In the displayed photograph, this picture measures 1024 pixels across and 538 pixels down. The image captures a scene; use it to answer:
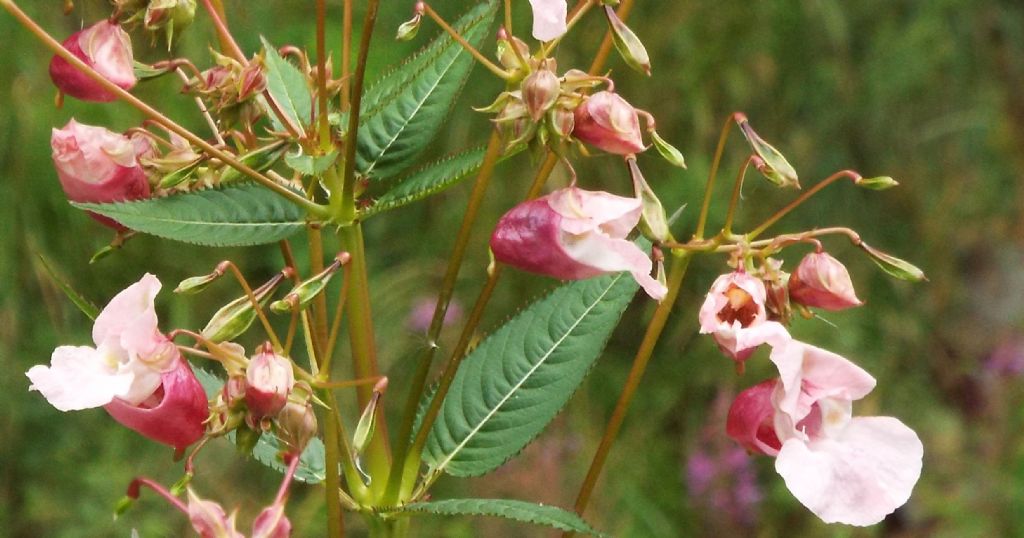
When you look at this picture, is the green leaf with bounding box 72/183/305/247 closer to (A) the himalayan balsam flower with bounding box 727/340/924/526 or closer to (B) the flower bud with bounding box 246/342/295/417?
(B) the flower bud with bounding box 246/342/295/417

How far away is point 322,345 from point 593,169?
1.54m

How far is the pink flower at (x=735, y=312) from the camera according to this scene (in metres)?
0.71

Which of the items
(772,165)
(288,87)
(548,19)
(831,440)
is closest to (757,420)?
(831,440)

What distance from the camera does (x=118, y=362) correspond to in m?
0.70

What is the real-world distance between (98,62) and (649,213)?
0.35 m

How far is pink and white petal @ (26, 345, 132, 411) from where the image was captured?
0.67 m

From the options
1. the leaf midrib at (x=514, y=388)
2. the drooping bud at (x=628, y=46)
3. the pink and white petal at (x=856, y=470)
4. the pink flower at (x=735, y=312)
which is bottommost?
the leaf midrib at (x=514, y=388)

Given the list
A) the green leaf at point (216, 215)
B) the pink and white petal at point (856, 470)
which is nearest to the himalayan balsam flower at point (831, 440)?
the pink and white petal at point (856, 470)

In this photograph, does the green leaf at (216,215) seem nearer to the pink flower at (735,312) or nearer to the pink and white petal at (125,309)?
the pink and white petal at (125,309)

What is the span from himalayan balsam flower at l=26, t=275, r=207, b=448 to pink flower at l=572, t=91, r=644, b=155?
25cm

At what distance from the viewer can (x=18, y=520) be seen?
2090 mm

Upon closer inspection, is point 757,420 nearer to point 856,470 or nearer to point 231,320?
point 856,470

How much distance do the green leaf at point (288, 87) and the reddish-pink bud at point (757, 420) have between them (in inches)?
13.1

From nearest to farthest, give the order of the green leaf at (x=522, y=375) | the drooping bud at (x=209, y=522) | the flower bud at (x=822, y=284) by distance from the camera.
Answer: the drooping bud at (x=209, y=522) → the flower bud at (x=822, y=284) → the green leaf at (x=522, y=375)
